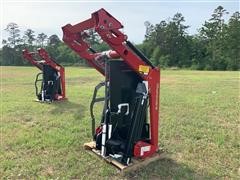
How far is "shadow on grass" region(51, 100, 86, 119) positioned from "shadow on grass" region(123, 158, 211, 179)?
11.5 feet

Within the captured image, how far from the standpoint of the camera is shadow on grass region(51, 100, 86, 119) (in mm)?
7977

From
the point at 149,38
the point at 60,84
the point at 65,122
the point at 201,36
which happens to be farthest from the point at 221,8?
the point at 65,122

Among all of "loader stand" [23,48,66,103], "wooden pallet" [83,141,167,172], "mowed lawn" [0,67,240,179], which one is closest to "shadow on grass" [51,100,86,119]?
"mowed lawn" [0,67,240,179]

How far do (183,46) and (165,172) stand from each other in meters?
52.4

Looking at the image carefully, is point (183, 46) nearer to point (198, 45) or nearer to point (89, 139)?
point (198, 45)

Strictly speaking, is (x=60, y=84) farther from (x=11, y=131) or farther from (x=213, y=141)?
(x=213, y=141)

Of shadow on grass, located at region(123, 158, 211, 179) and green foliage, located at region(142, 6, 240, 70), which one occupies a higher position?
green foliage, located at region(142, 6, 240, 70)

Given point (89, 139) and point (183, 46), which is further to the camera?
point (183, 46)

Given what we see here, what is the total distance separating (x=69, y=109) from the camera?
867cm

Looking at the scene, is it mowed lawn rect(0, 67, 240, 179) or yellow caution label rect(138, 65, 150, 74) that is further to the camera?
yellow caution label rect(138, 65, 150, 74)

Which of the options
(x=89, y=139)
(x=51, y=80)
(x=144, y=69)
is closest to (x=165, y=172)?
(x=144, y=69)

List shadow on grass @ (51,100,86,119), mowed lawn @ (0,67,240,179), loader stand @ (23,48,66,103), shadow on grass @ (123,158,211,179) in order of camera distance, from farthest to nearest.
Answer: loader stand @ (23,48,66,103), shadow on grass @ (51,100,86,119), mowed lawn @ (0,67,240,179), shadow on grass @ (123,158,211,179)

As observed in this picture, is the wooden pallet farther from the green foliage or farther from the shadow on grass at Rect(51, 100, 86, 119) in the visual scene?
the green foliage

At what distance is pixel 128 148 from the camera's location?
423 centimetres
